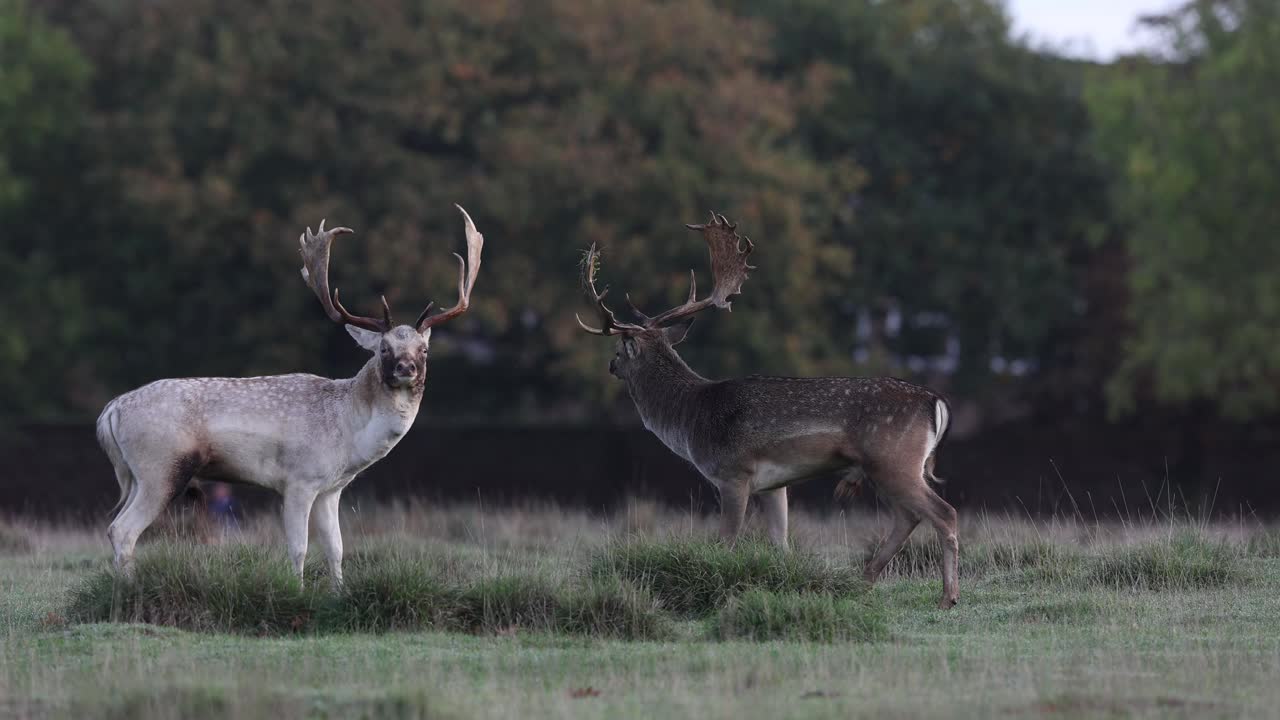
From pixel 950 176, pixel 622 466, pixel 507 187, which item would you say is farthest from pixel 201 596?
pixel 950 176

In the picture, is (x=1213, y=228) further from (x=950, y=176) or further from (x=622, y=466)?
(x=622, y=466)

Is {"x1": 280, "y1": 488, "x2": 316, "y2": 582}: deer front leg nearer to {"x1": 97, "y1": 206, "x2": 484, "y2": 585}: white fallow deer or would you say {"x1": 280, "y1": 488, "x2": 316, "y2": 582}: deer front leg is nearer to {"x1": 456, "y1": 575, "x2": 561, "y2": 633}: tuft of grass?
{"x1": 97, "y1": 206, "x2": 484, "y2": 585}: white fallow deer

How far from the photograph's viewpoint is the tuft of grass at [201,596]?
10172 millimetres

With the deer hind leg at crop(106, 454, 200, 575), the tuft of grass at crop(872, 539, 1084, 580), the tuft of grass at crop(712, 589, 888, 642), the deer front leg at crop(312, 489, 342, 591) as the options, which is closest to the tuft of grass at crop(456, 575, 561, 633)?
the tuft of grass at crop(712, 589, 888, 642)

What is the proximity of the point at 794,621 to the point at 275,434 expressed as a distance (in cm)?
373

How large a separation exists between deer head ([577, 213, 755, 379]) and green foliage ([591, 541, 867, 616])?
7.68 feet

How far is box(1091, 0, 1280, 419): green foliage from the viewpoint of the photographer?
29188 mm

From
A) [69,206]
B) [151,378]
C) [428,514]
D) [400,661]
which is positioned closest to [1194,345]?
[428,514]

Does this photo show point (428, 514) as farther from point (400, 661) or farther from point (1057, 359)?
point (1057, 359)

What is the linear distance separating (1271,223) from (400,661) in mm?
23436

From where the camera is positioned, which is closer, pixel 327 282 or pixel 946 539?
pixel 946 539

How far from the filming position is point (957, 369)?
34.1m

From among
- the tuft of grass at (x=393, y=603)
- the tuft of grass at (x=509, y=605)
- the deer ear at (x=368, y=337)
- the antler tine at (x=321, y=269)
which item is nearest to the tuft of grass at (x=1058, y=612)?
the tuft of grass at (x=509, y=605)

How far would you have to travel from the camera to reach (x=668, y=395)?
13188 mm
